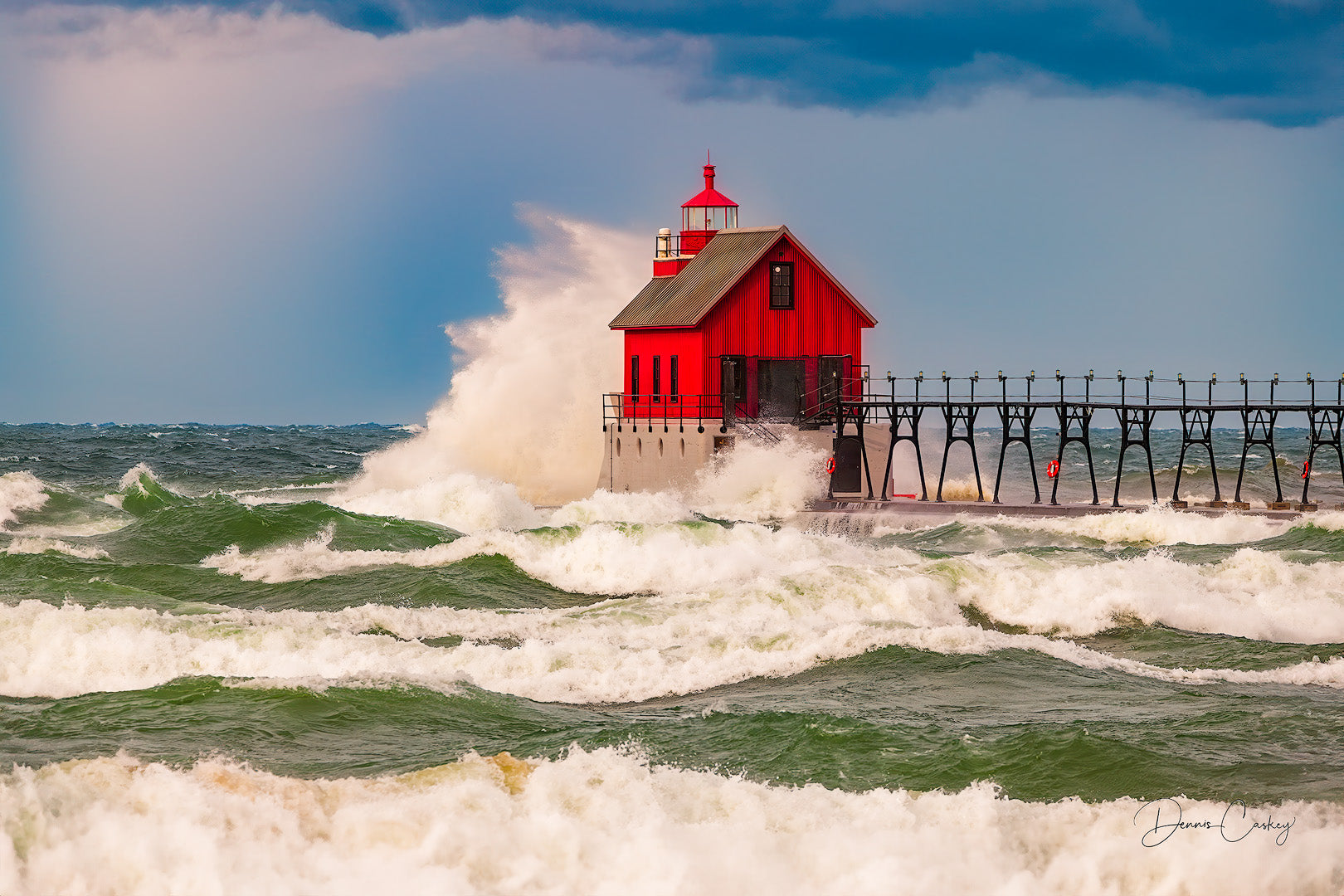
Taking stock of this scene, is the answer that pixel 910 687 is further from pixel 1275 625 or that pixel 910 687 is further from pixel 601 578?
pixel 601 578

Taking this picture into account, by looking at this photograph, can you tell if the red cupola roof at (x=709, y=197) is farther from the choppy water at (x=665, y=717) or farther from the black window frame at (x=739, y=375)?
the choppy water at (x=665, y=717)

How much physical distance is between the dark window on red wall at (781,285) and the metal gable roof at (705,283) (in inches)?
22.8

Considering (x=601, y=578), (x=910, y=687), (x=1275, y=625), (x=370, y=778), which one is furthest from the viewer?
(x=601, y=578)

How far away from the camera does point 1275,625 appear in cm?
1647

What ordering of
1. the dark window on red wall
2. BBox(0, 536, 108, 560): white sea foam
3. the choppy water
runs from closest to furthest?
1. the choppy water
2. BBox(0, 536, 108, 560): white sea foam
3. the dark window on red wall

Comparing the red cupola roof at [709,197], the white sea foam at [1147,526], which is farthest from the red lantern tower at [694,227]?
the white sea foam at [1147,526]

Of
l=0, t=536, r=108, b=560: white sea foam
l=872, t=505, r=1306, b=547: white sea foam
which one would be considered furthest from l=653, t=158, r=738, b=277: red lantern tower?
l=0, t=536, r=108, b=560: white sea foam

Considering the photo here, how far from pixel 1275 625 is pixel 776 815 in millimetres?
10549

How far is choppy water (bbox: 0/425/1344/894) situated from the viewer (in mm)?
7484

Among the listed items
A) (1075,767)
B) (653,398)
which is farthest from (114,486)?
(1075,767)

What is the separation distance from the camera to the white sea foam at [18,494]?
31.6 meters

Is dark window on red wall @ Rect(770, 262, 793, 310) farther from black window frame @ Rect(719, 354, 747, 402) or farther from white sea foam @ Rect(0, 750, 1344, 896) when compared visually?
white sea foam @ Rect(0, 750, 1344, 896)

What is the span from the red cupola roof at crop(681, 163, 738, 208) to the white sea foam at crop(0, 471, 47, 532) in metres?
18.6

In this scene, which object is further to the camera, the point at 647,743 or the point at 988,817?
the point at 647,743
